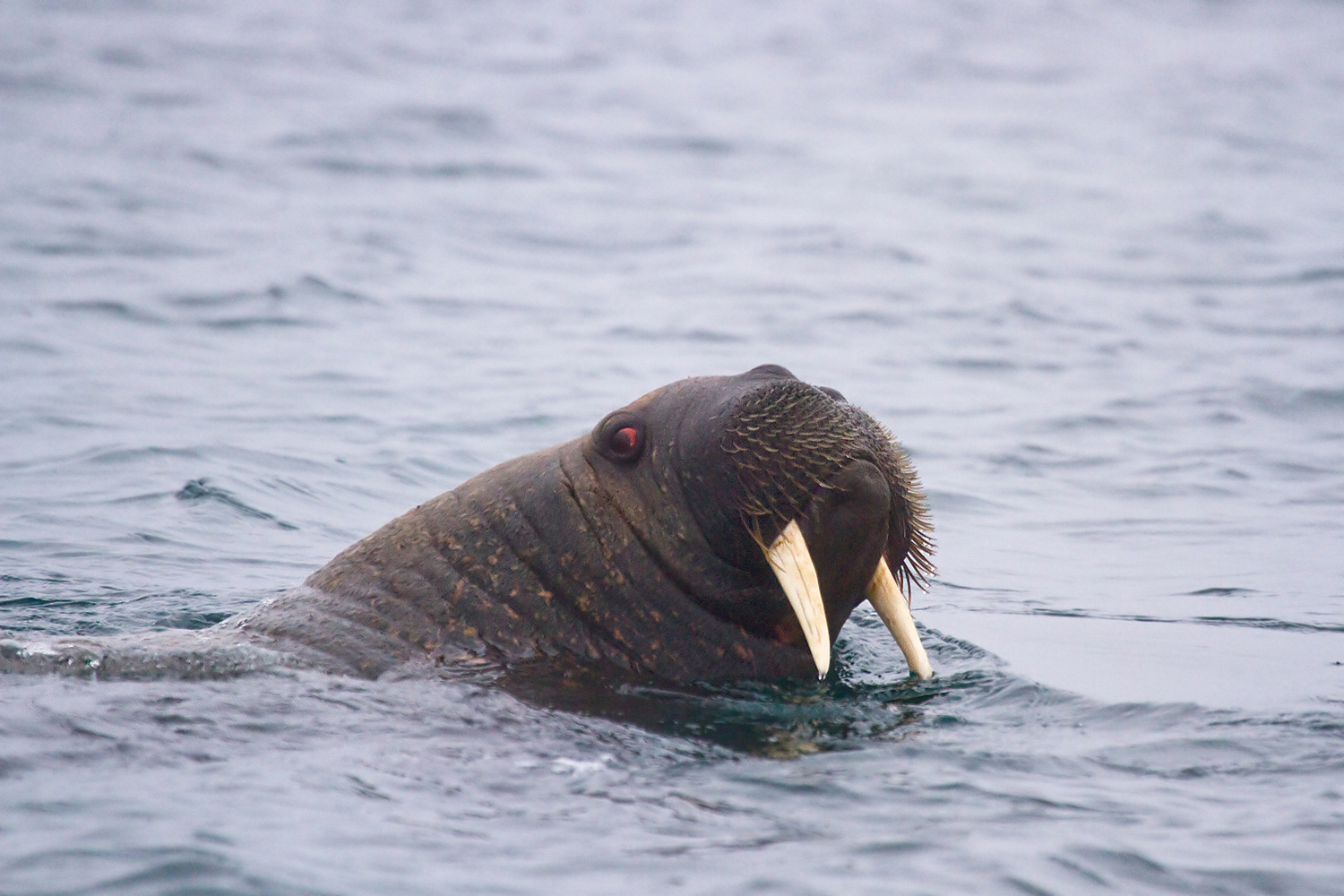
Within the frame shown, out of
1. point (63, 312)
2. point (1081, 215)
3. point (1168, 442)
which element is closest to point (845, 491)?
point (1168, 442)

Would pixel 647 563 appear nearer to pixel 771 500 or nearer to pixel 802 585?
pixel 771 500

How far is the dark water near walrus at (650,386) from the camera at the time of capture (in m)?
4.82

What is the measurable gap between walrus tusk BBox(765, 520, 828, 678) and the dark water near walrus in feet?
1.30

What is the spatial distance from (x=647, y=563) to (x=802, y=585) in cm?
73

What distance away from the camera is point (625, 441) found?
20.4 feet

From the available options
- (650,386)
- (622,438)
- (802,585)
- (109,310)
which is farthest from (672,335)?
(802,585)

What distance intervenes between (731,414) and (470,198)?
2101cm

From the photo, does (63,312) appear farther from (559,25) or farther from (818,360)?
(559,25)

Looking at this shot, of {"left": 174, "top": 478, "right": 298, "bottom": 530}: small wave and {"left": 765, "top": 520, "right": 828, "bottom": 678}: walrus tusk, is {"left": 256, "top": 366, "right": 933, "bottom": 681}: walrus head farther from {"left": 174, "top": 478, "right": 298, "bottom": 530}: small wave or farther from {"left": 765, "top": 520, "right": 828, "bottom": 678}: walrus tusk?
{"left": 174, "top": 478, "right": 298, "bottom": 530}: small wave

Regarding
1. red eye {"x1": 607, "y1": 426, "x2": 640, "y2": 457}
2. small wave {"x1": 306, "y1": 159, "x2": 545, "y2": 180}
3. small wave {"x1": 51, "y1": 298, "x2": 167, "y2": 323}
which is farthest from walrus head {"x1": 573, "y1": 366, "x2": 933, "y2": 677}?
small wave {"x1": 306, "y1": 159, "x2": 545, "y2": 180}

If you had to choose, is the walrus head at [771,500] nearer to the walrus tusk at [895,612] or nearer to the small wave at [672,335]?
the walrus tusk at [895,612]

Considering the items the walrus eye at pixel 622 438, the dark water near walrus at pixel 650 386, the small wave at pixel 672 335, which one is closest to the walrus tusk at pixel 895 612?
the dark water near walrus at pixel 650 386

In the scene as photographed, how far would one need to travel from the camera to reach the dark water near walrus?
4.82 metres

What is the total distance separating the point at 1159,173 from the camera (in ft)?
104
